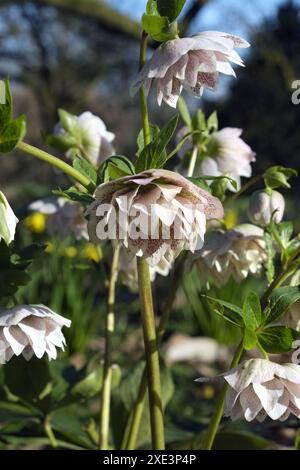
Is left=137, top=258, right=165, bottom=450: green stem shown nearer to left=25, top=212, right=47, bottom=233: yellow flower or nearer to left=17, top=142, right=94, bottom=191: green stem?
left=17, top=142, right=94, bottom=191: green stem

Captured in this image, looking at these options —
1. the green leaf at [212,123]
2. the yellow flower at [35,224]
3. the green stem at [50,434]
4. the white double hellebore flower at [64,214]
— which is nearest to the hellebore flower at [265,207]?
the green leaf at [212,123]

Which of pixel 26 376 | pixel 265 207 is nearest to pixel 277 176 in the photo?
pixel 265 207

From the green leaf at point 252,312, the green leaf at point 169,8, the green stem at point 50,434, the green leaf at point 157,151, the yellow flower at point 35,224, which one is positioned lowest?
the yellow flower at point 35,224

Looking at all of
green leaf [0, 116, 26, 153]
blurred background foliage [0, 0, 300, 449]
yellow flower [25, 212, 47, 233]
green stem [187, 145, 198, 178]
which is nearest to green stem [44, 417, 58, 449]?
blurred background foliage [0, 0, 300, 449]

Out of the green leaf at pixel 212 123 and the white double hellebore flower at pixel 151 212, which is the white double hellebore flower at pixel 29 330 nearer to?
the white double hellebore flower at pixel 151 212
